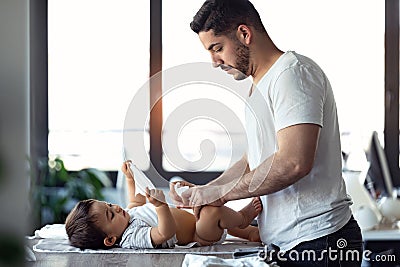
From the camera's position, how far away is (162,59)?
3.54 m

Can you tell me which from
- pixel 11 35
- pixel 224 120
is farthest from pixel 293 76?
pixel 11 35

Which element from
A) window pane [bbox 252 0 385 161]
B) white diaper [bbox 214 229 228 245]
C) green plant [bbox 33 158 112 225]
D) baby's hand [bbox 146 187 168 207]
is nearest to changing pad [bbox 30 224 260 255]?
white diaper [bbox 214 229 228 245]

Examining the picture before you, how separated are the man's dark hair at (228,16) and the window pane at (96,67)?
2.13 m

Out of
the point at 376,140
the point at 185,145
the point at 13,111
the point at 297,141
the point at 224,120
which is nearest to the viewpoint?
the point at 13,111

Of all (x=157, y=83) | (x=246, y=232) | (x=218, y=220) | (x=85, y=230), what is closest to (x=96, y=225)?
(x=85, y=230)

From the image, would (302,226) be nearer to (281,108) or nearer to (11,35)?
(281,108)

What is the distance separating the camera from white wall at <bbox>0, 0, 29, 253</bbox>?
155mm

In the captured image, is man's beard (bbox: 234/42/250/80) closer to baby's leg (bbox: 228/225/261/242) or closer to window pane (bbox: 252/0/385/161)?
baby's leg (bbox: 228/225/261/242)

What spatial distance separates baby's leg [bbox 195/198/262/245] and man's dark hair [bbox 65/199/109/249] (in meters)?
0.23

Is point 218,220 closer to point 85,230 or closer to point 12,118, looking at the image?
point 85,230

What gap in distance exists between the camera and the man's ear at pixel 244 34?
4.52 ft

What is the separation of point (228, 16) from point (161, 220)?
0.48 metres

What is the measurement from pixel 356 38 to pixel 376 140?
68cm

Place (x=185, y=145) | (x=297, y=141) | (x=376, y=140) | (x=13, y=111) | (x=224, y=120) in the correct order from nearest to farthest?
(x=13, y=111)
(x=297, y=141)
(x=224, y=120)
(x=185, y=145)
(x=376, y=140)
